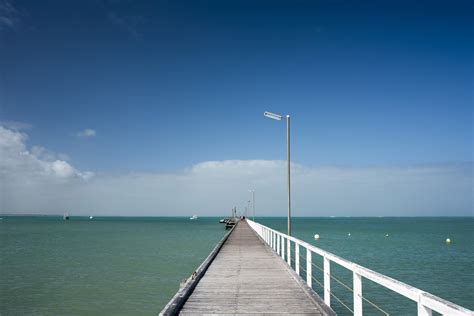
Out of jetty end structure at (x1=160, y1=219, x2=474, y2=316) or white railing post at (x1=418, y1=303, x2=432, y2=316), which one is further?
jetty end structure at (x1=160, y1=219, x2=474, y2=316)

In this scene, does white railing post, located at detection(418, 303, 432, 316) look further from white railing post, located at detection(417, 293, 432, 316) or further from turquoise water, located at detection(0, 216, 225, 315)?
turquoise water, located at detection(0, 216, 225, 315)

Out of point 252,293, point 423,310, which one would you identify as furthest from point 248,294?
point 423,310

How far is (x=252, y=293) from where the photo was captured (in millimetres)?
8195

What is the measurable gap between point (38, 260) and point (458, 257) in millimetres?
36051

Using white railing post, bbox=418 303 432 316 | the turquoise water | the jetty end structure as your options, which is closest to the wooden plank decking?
the jetty end structure

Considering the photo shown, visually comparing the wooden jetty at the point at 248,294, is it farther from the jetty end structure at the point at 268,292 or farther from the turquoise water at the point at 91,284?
the turquoise water at the point at 91,284

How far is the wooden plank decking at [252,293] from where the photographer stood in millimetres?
6789

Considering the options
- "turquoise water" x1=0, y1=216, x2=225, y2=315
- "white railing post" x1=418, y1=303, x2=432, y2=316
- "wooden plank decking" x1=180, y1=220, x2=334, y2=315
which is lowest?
"turquoise water" x1=0, y1=216, x2=225, y2=315

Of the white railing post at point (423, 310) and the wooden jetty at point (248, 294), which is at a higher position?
the white railing post at point (423, 310)

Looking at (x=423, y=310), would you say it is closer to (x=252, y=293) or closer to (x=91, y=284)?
(x=252, y=293)

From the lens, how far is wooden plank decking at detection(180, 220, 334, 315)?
6789 mm

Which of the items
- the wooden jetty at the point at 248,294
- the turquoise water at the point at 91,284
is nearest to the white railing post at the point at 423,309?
the wooden jetty at the point at 248,294

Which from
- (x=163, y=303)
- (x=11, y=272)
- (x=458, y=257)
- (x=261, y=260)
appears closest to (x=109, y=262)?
(x=11, y=272)

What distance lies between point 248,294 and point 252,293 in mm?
129
